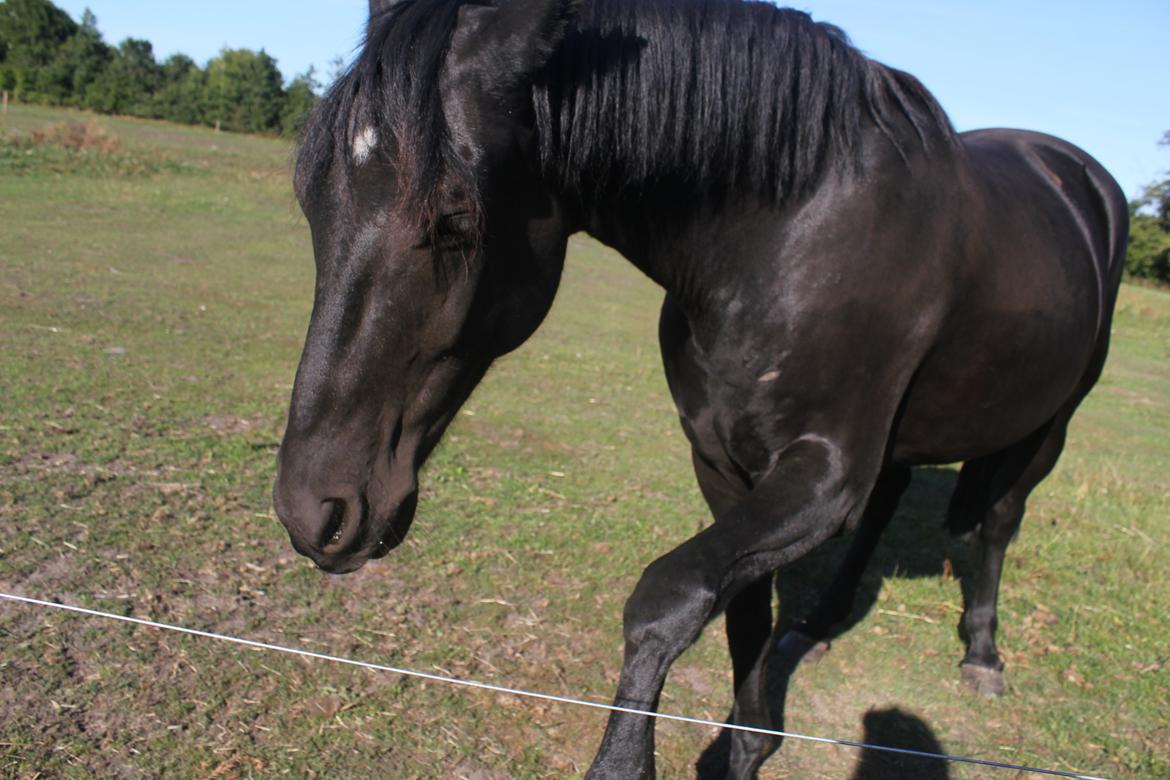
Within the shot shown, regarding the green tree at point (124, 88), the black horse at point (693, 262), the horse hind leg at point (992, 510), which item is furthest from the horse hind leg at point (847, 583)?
the green tree at point (124, 88)

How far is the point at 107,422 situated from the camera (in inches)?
217

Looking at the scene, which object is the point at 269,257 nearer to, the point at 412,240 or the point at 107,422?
the point at 107,422

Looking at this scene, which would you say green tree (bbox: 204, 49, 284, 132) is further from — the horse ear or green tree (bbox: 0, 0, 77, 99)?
the horse ear

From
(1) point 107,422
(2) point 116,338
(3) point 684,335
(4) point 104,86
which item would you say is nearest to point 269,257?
(2) point 116,338

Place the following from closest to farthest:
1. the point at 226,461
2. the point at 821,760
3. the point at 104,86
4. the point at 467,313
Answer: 1. the point at 467,313
2. the point at 821,760
3. the point at 226,461
4. the point at 104,86

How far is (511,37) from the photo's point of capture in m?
1.85

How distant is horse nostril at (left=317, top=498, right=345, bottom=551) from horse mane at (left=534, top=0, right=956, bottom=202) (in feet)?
2.92

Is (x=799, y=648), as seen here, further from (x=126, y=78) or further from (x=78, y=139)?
(x=126, y=78)

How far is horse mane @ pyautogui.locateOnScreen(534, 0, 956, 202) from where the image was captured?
2.07 metres

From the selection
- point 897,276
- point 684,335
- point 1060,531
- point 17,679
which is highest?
point 897,276

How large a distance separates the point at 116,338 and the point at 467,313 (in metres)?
6.90

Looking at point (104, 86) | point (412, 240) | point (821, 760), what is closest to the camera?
point (412, 240)

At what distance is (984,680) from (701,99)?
121 inches

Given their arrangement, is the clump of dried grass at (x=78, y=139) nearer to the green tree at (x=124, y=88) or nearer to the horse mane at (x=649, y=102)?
the horse mane at (x=649, y=102)
